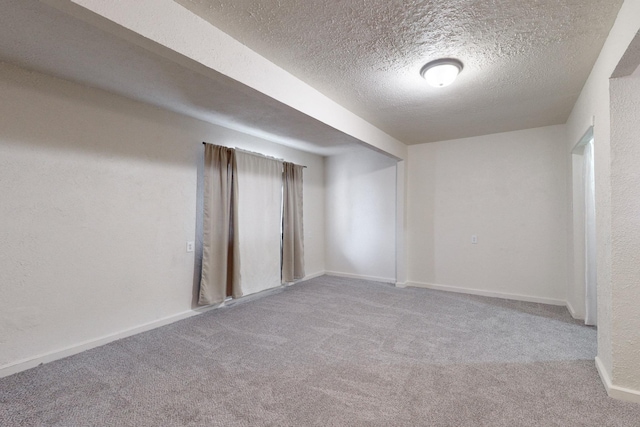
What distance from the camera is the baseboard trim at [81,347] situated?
2.25 meters

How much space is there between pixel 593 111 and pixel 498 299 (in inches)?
106

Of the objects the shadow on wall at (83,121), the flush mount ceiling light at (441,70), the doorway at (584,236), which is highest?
the flush mount ceiling light at (441,70)

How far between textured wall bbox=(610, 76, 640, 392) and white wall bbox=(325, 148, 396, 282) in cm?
331

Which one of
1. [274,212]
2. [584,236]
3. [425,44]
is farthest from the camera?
[274,212]

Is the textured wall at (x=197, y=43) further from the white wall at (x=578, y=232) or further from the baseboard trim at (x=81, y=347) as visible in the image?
the white wall at (x=578, y=232)

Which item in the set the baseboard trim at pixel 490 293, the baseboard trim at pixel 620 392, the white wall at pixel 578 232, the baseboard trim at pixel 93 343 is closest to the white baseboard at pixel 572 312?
the white wall at pixel 578 232

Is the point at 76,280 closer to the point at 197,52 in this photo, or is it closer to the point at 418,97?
the point at 197,52

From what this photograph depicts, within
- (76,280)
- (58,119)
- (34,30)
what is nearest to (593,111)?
(34,30)

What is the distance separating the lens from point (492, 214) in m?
4.30

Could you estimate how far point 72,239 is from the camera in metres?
2.60

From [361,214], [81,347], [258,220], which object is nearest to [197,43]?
[81,347]

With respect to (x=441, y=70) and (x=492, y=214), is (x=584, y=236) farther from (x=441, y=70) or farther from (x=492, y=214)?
(x=441, y=70)

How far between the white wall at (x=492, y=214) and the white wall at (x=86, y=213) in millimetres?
3504

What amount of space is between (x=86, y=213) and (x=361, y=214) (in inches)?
161
